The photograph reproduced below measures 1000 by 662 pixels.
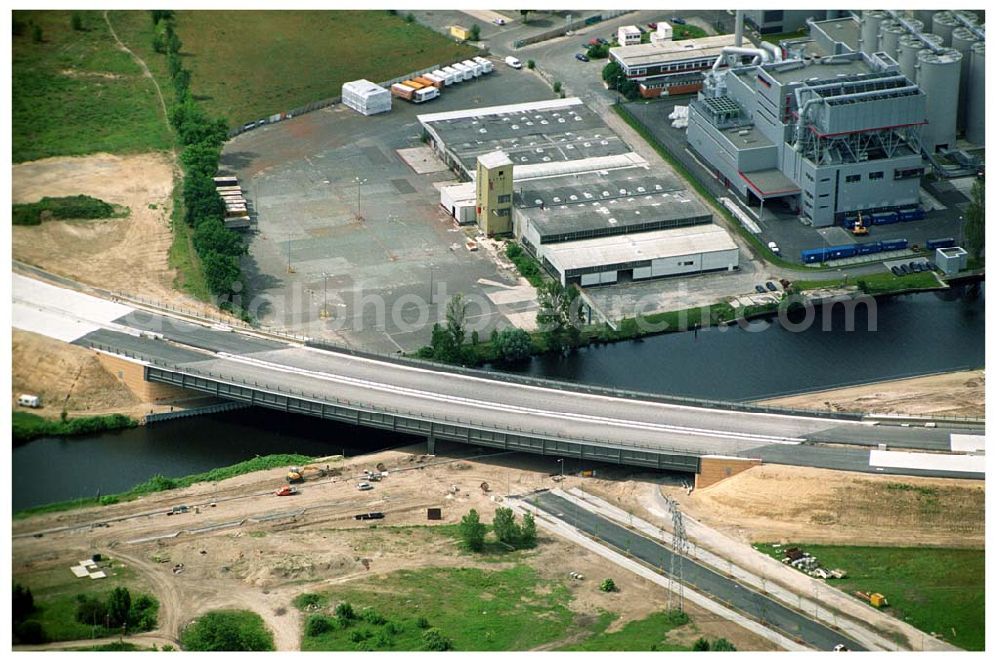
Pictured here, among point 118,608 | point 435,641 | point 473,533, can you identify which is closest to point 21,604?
point 118,608

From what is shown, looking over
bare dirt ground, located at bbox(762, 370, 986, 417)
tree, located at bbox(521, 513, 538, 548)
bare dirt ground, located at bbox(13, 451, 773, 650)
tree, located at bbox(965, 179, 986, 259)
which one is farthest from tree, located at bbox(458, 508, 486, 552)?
tree, located at bbox(965, 179, 986, 259)

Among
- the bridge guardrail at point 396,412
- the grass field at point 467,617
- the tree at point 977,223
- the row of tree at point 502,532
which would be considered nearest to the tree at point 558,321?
the bridge guardrail at point 396,412

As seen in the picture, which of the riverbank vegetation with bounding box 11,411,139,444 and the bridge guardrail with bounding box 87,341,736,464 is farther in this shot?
the riverbank vegetation with bounding box 11,411,139,444

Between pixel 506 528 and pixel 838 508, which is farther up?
pixel 838 508

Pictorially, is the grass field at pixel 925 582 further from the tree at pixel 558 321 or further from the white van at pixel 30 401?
the white van at pixel 30 401

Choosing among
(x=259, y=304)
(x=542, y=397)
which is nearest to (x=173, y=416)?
(x=259, y=304)

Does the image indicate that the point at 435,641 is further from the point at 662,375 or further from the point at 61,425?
the point at 662,375

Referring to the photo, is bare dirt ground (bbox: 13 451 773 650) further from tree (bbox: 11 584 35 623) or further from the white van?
the white van
